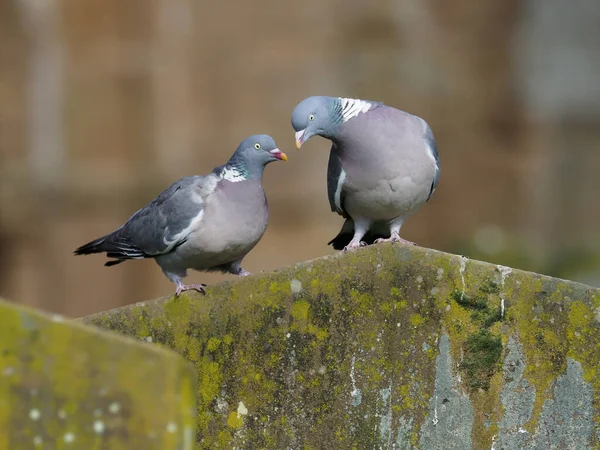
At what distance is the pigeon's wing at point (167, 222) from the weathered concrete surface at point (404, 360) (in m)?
2.07

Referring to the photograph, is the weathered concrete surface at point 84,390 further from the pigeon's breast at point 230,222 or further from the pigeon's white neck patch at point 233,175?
the pigeon's white neck patch at point 233,175

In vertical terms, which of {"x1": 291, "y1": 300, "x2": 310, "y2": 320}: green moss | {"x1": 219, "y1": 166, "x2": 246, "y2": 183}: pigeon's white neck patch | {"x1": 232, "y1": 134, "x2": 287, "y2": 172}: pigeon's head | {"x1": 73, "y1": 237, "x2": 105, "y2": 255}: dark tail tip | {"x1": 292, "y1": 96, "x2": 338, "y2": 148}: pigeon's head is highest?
{"x1": 292, "y1": 96, "x2": 338, "y2": 148}: pigeon's head

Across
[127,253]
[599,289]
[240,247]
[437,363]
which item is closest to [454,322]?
[437,363]

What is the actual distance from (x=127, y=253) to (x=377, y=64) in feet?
22.5

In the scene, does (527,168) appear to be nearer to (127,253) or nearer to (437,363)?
(127,253)

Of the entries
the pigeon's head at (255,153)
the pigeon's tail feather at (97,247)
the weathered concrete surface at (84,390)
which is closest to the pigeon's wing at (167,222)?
the pigeon's tail feather at (97,247)

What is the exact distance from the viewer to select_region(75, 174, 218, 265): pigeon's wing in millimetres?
7105

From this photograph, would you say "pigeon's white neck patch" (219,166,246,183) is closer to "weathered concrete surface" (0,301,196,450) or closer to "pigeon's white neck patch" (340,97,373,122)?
"pigeon's white neck patch" (340,97,373,122)

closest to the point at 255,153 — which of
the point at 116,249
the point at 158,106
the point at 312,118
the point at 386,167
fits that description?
the point at 312,118

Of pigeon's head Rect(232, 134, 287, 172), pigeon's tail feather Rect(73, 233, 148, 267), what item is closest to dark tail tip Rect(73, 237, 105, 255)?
pigeon's tail feather Rect(73, 233, 148, 267)

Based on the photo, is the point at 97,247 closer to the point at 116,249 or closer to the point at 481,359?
the point at 116,249

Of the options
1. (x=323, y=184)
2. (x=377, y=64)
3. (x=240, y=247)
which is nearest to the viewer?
(x=240, y=247)

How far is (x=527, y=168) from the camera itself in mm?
15062

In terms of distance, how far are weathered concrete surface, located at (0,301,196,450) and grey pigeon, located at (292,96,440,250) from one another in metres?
4.01
